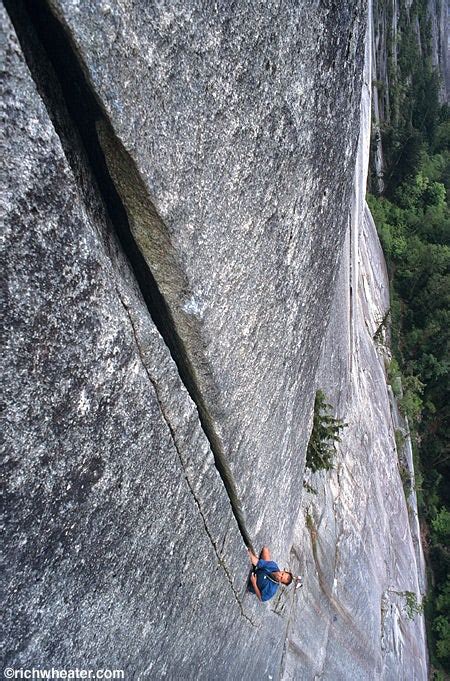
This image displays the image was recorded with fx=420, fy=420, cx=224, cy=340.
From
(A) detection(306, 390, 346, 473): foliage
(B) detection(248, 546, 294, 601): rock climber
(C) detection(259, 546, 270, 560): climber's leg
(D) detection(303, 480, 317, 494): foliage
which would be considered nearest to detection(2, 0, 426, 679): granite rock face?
(B) detection(248, 546, 294, 601): rock climber

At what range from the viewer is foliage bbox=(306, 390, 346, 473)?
6.15m

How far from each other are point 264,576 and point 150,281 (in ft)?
12.2

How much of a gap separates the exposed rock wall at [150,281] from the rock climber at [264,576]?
0.96 m

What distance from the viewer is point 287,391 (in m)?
4.05

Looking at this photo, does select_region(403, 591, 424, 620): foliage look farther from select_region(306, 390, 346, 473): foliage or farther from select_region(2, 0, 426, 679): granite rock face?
select_region(2, 0, 426, 679): granite rock face

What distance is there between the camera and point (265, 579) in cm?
459

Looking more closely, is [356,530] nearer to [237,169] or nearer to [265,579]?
[265,579]

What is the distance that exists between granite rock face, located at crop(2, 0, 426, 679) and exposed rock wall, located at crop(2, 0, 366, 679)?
1 centimetres

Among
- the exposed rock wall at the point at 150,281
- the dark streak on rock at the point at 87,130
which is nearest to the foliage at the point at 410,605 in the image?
the exposed rock wall at the point at 150,281

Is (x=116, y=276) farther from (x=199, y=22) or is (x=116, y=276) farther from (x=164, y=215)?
(x=199, y=22)

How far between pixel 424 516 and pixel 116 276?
2017 centimetres

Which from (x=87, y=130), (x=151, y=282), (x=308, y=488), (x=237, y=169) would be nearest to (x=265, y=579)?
(x=308, y=488)

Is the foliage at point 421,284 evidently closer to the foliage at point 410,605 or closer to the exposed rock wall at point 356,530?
the exposed rock wall at point 356,530

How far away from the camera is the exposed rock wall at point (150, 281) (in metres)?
1.67
